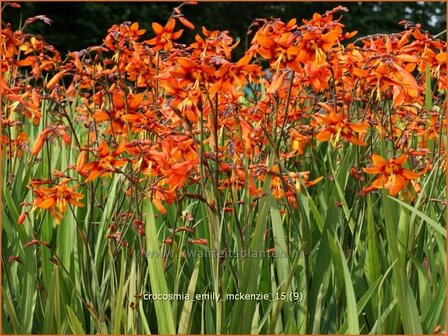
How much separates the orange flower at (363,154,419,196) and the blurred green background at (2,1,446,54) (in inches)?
261

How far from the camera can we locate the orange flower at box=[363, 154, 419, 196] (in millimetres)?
2021

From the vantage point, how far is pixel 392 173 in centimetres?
206

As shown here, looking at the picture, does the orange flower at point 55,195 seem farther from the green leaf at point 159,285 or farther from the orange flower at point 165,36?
the orange flower at point 165,36

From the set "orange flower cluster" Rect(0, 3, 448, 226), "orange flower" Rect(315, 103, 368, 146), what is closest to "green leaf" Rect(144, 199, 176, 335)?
"orange flower cluster" Rect(0, 3, 448, 226)

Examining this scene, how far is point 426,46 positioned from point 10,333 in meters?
1.85

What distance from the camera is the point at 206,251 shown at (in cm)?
220

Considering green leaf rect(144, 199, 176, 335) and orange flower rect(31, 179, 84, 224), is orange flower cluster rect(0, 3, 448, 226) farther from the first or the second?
green leaf rect(144, 199, 176, 335)

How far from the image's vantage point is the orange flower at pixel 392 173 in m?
2.02

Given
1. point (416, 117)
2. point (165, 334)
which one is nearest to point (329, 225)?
point (165, 334)

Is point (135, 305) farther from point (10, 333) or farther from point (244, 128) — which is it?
point (244, 128)

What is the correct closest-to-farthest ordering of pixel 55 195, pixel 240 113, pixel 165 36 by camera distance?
1. pixel 55 195
2. pixel 240 113
3. pixel 165 36

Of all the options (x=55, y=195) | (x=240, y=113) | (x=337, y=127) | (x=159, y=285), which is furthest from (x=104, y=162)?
(x=337, y=127)

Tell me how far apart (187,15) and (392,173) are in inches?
458

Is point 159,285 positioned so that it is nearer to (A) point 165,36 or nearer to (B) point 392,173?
(B) point 392,173
